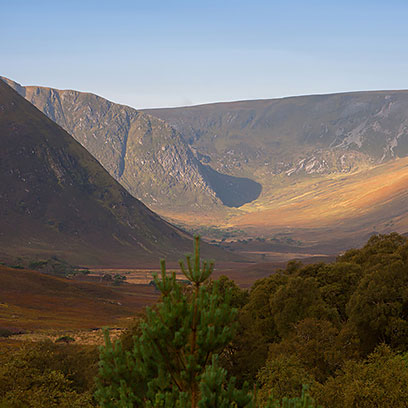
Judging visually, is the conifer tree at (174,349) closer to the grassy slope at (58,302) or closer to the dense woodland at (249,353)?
the dense woodland at (249,353)

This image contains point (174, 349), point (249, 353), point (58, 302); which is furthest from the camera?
point (58, 302)

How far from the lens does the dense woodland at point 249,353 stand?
15898mm

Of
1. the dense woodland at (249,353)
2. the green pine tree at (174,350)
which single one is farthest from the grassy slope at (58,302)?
the green pine tree at (174,350)

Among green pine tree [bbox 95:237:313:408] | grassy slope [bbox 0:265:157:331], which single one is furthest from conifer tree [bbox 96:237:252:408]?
grassy slope [bbox 0:265:157:331]

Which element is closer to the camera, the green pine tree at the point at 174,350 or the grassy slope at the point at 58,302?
the green pine tree at the point at 174,350

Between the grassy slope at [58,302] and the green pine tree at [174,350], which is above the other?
the green pine tree at [174,350]

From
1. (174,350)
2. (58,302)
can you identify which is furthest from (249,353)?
(58,302)

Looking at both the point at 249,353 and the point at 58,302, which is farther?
the point at 58,302

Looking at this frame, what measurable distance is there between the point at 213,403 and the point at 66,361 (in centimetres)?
2962

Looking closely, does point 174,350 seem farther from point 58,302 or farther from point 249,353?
point 58,302

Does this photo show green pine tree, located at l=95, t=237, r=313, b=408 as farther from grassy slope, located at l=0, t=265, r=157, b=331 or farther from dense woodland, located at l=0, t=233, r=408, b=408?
grassy slope, located at l=0, t=265, r=157, b=331

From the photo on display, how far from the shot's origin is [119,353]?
16344 millimetres

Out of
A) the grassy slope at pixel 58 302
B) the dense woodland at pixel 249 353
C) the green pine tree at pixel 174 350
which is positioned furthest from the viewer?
the grassy slope at pixel 58 302

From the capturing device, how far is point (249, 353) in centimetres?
4353
